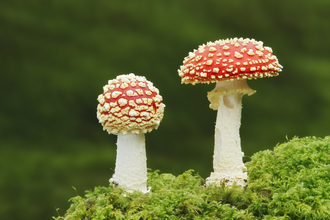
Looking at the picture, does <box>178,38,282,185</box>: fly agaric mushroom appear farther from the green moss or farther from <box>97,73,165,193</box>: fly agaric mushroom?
<box>97,73,165,193</box>: fly agaric mushroom

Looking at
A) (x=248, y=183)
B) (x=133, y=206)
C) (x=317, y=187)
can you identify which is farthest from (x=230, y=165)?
(x=133, y=206)

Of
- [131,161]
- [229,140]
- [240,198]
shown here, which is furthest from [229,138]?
[131,161]

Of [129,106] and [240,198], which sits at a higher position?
[129,106]

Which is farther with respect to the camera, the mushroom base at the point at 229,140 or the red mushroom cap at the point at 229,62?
the mushroom base at the point at 229,140

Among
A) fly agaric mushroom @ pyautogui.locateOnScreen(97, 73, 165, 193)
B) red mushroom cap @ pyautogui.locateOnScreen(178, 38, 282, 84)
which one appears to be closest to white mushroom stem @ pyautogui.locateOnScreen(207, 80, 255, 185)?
red mushroom cap @ pyautogui.locateOnScreen(178, 38, 282, 84)

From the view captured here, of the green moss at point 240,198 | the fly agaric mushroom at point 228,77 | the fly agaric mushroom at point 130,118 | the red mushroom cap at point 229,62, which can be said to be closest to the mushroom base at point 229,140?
the fly agaric mushroom at point 228,77

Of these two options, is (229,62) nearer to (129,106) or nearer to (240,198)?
(129,106)

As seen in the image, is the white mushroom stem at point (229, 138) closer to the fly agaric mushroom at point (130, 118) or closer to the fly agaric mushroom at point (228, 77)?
the fly agaric mushroom at point (228, 77)
